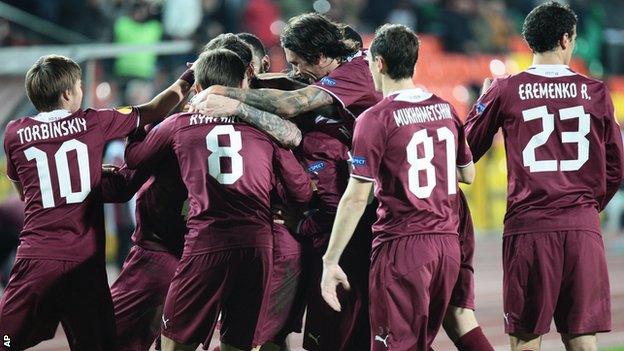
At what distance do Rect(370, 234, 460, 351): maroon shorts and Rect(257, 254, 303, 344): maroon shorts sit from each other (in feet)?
2.81

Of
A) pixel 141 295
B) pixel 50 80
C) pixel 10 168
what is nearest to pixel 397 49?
pixel 50 80

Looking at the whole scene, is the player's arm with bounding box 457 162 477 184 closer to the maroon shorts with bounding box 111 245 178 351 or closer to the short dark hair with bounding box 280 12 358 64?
the short dark hair with bounding box 280 12 358 64

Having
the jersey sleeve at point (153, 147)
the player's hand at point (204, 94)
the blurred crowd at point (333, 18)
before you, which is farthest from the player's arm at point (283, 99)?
the blurred crowd at point (333, 18)

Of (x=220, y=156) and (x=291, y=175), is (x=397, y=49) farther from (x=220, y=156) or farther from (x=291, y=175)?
(x=220, y=156)

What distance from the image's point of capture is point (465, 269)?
235 inches

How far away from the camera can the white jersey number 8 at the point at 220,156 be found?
539cm

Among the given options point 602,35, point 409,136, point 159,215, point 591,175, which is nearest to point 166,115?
point 159,215

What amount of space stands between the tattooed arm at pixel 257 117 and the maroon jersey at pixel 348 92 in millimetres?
287

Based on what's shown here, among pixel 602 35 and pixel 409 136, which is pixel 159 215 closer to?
pixel 409 136

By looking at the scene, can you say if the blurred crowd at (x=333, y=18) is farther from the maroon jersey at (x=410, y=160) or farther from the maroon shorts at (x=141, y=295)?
the maroon jersey at (x=410, y=160)

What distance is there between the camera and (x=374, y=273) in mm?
5230

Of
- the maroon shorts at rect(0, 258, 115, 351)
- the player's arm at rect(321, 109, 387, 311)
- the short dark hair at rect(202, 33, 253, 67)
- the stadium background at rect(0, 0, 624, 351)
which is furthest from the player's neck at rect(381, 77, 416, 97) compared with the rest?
the stadium background at rect(0, 0, 624, 351)

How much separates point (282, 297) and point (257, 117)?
1.10 metres

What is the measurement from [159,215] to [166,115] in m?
0.55
